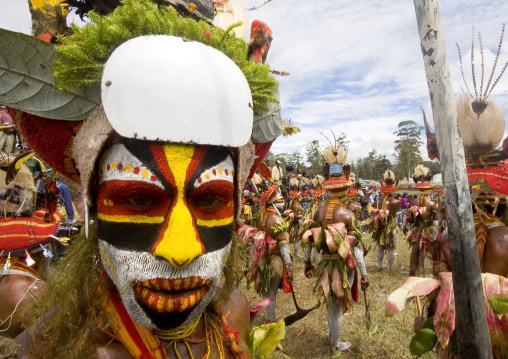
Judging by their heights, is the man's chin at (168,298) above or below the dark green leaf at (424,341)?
above

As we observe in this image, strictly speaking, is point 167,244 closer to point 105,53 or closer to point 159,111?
point 159,111

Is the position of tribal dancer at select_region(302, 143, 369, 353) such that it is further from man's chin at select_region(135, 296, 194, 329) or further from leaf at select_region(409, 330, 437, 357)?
man's chin at select_region(135, 296, 194, 329)

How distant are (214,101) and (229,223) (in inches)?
21.2

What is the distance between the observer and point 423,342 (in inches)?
68.4

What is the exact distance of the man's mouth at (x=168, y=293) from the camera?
1.32m

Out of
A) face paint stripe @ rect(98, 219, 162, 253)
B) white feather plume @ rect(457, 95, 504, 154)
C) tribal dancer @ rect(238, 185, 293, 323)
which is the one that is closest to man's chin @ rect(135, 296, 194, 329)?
face paint stripe @ rect(98, 219, 162, 253)

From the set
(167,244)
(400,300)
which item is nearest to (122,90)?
(167,244)

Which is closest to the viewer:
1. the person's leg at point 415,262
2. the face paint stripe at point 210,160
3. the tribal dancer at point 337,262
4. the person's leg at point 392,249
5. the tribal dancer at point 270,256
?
the face paint stripe at point 210,160

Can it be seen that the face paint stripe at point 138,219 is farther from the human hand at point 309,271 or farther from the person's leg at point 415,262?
the person's leg at point 415,262

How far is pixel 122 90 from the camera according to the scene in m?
1.32

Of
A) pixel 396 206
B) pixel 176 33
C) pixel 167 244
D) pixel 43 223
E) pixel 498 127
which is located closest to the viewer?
pixel 167 244

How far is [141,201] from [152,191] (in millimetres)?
76

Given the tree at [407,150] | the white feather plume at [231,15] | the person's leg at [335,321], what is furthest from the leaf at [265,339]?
the tree at [407,150]

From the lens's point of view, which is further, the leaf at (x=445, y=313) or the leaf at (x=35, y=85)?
the leaf at (x=445, y=313)
